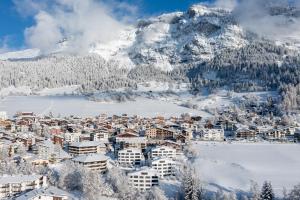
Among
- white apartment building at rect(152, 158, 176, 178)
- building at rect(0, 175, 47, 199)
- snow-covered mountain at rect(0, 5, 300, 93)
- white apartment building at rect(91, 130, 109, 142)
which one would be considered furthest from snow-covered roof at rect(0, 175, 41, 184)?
snow-covered mountain at rect(0, 5, 300, 93)

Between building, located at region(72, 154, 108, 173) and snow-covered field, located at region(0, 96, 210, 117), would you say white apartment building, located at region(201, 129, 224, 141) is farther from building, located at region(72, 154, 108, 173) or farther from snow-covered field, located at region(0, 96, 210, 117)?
snow-covered field, located at region(0, 96, 210, 117)

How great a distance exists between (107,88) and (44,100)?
19507 mm

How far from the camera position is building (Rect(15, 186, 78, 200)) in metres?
35.8

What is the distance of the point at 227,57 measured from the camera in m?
157

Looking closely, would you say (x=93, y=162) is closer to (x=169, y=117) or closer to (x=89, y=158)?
(x=89, y=158)

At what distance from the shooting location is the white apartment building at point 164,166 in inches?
1753

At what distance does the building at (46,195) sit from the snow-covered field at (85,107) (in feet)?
208

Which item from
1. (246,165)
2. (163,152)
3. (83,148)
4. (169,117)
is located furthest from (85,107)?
(246,165)

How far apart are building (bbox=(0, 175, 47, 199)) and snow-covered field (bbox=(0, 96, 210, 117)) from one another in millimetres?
60465

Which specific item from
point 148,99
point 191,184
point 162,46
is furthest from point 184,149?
Answer: point 162,46

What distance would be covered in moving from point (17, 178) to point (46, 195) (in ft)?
15.2

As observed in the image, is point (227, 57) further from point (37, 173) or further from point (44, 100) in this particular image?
point (37, 173)

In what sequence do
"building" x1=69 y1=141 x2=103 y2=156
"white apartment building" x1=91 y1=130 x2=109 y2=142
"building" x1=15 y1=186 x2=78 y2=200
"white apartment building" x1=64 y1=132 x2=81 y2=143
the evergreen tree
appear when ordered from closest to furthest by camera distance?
the evergreen tree < "building" x1=15 y1=186 x2=78 y2=200 < "building" x1=69 y1=141 x2=103 y2=156 < "white apartment building" x1=64 y1=132 x2=81 y2=143 < "white apartment building" x1=91 y1=130 x2=109 y2=142

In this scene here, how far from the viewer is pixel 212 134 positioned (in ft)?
223
